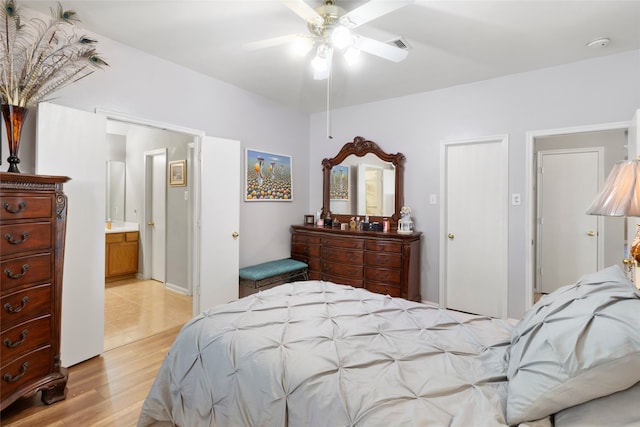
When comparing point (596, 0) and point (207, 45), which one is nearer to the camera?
point (596, 0)

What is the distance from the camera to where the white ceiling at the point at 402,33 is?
223 centimetres

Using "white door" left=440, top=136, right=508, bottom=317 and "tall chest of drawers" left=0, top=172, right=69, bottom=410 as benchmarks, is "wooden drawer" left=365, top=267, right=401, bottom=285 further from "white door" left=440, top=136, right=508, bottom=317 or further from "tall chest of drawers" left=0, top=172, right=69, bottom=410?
"tall chest of drawers" left=0, top=172, right=69, bottom=410

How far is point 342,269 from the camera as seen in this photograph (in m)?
4.04

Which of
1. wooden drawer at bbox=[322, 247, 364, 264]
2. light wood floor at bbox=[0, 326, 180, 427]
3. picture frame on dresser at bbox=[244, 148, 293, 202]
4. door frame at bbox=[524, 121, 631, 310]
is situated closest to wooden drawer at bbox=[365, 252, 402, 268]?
wooden drawer at bbox=[322, 247, 364, 264]

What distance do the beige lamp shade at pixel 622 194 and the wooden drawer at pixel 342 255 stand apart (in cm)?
241

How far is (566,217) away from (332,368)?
4555 mm

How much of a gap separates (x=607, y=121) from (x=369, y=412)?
135 inches

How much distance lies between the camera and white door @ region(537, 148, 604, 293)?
4168 millimetres

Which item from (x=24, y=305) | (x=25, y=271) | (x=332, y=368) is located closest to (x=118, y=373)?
(x=24, y=305)

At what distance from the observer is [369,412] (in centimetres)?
104

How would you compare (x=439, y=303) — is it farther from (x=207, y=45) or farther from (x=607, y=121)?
(x=207, y=45)

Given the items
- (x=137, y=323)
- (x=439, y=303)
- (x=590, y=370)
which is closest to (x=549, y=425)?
(x=590, y=370)

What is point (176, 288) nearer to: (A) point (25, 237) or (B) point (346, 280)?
(B) point (346, 280)

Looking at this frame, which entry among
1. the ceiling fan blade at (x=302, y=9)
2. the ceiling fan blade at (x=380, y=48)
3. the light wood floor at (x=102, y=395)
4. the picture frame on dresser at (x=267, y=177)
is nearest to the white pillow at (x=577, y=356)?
the ceiling fan blade at (x=380, y=48)
